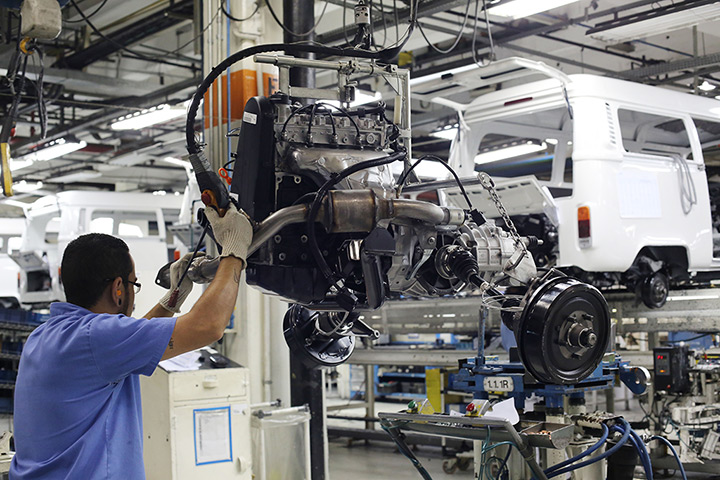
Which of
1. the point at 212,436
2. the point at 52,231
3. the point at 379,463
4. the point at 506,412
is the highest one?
the point at 52,231

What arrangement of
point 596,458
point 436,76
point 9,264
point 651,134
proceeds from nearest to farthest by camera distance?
point 596,458
point 436,76
point 651,134
point 9,264

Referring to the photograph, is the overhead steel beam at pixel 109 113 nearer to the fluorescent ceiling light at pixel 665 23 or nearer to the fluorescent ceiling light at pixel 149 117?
the fluorescent ceiling light at pixel 149 117

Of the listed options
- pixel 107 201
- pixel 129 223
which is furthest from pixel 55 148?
pixel 129 223

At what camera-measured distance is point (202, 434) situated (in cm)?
502

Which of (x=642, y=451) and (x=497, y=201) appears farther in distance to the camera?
(x=642, y=451)

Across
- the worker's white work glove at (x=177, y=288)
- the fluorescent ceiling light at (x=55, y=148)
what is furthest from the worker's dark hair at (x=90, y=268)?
the fluorescent ceiling light at (x=55, y=148)

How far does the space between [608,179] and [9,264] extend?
10.7m

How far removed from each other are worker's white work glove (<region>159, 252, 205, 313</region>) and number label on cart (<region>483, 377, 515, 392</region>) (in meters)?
2.18

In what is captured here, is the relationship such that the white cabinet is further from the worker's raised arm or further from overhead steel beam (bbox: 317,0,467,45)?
overhead steel beam (bbox: 317,0,467,45)

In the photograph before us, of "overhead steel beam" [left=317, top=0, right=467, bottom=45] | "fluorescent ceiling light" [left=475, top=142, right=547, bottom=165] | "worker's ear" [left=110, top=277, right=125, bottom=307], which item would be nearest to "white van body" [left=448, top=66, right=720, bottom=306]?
"overhead steel beam" [left=317, top=0, right=467, bottom=45]

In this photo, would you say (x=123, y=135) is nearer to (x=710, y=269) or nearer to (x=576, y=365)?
(x=710, y=269)

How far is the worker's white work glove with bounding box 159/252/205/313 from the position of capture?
291cm

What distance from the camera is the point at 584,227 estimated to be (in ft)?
21.5

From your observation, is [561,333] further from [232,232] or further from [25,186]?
[25,186]
